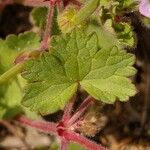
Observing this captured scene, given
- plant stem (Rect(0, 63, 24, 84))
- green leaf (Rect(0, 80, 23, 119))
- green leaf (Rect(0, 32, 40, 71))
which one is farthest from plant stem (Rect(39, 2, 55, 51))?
green leaf (Rect(0, 80, 23, 119))

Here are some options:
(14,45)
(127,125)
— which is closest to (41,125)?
(14,45)

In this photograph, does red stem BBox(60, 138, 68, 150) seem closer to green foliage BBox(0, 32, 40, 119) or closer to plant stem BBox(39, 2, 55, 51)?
plant stem BBox(39, 2, 55, 51)

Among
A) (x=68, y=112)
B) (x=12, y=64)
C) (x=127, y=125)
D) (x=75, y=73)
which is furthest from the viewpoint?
(x=127, y=125)

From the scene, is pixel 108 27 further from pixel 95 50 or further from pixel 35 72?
pixel 35 72

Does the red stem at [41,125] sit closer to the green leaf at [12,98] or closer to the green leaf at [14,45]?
the green leaf at [12,98]

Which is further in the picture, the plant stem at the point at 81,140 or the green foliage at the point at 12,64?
the green foliage at the point at 12,64

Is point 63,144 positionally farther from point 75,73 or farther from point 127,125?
point 127,125

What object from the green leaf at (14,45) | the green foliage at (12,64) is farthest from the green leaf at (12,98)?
the green leaf at (14,45)
